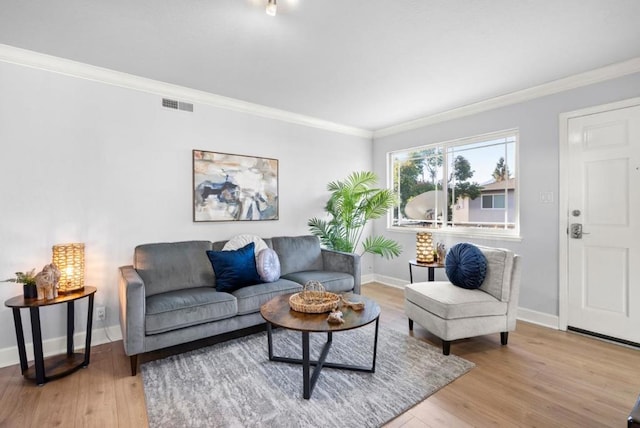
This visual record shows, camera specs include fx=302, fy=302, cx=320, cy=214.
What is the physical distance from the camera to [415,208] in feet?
14.8

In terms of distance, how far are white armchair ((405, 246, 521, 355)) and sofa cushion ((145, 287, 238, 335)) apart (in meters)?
1.70

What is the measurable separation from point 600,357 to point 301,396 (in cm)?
247

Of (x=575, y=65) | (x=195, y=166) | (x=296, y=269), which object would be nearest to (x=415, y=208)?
(x=296, y=269)

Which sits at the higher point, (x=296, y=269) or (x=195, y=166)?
(x=195, y=166)

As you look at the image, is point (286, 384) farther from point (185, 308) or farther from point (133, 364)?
point (133, 364)

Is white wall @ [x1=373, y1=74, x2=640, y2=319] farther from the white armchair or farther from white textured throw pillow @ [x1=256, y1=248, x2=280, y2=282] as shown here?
white textured throw pillow @ [x1=256, y1=248, x2=280, y2=282]

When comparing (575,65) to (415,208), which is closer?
(575,65)

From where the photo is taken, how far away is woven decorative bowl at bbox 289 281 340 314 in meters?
2.10

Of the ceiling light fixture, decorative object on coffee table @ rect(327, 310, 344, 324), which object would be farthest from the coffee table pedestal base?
the ceiling light fixture

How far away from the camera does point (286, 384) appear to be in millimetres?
2076

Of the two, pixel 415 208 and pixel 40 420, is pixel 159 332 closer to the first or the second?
pixel 40 420

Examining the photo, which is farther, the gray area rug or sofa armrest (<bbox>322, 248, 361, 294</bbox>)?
sofa armrest (<bbox>322, 248, 361, 294</bbox>)

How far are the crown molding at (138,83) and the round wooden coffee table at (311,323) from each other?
2.34 meters

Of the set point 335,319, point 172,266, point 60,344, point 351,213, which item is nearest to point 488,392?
point 335,319
